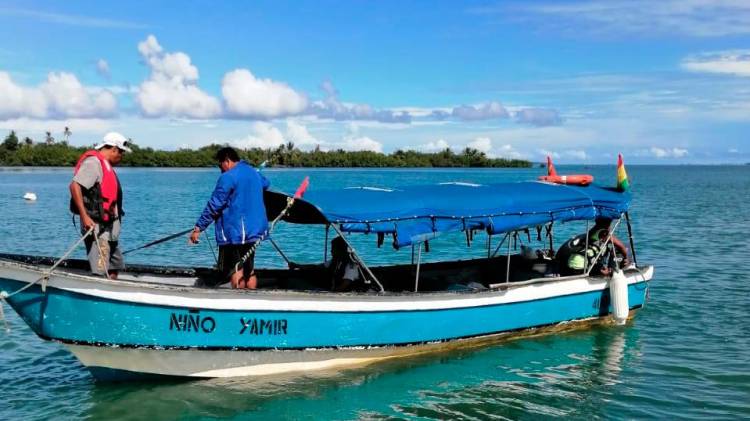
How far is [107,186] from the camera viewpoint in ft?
28.0

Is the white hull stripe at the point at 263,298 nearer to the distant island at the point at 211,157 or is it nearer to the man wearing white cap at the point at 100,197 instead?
the man wearing white cap at the point at 100,197

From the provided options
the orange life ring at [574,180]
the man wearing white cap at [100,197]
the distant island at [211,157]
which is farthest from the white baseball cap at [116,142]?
the distant island at [211,157]

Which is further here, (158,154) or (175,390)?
(158,154)

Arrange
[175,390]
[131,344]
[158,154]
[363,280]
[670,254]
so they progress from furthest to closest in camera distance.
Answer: [158,154] → [670,254] → [363,280] → [175,390] → [131,344]

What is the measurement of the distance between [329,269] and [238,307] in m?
2.67

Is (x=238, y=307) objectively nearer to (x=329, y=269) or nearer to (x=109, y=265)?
Result: (x=109, y=265)

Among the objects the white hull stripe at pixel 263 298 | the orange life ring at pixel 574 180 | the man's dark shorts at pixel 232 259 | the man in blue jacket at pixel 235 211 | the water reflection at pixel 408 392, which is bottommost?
the water reflection at pixel 408 392

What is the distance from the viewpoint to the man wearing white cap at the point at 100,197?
27.2 ft

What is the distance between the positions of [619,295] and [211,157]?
11250cm

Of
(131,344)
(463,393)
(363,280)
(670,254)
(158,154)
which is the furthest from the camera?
(158,154)

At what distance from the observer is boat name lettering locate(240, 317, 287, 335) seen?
875 centimetres

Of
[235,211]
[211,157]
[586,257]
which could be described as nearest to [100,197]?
[235,211]

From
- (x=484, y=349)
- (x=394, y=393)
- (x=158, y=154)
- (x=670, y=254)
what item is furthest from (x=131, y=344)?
(x=158, y=154)

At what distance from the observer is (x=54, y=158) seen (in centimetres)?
11925
